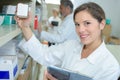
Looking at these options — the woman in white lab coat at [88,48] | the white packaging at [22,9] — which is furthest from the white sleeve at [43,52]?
the white packaging at [22,9]

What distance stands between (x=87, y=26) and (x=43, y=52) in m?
0.41

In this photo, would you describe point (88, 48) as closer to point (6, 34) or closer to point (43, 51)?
point (43, 51)

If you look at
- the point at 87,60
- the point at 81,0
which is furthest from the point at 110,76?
the point at 81,0

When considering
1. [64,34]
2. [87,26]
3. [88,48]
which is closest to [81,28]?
[87,26]

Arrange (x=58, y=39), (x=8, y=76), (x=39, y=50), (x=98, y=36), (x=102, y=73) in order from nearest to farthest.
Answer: (x=8, y=76) → (x=102, y=73) → (x=98, y=36) → (x=39, y=50) → (x=58, y=39)

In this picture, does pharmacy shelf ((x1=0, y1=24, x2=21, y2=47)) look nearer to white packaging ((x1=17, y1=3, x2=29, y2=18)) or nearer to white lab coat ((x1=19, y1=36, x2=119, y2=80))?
white packaging ((x1=17, y1=3, x2=29, y2=18))

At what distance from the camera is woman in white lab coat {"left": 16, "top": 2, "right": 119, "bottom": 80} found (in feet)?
3.59

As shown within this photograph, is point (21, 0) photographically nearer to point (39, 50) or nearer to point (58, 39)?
point (39, 50)

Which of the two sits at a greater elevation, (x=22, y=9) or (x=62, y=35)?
(x=22, y=9)

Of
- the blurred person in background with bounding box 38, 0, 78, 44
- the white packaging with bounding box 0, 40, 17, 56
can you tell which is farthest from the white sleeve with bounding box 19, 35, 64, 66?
the blurred person in background with bounding box 38, 0, 78, 44

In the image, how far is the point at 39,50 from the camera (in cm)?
134

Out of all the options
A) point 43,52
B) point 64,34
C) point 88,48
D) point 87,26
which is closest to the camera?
point 87,26

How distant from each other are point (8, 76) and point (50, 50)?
616mm

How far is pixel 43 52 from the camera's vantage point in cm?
137
